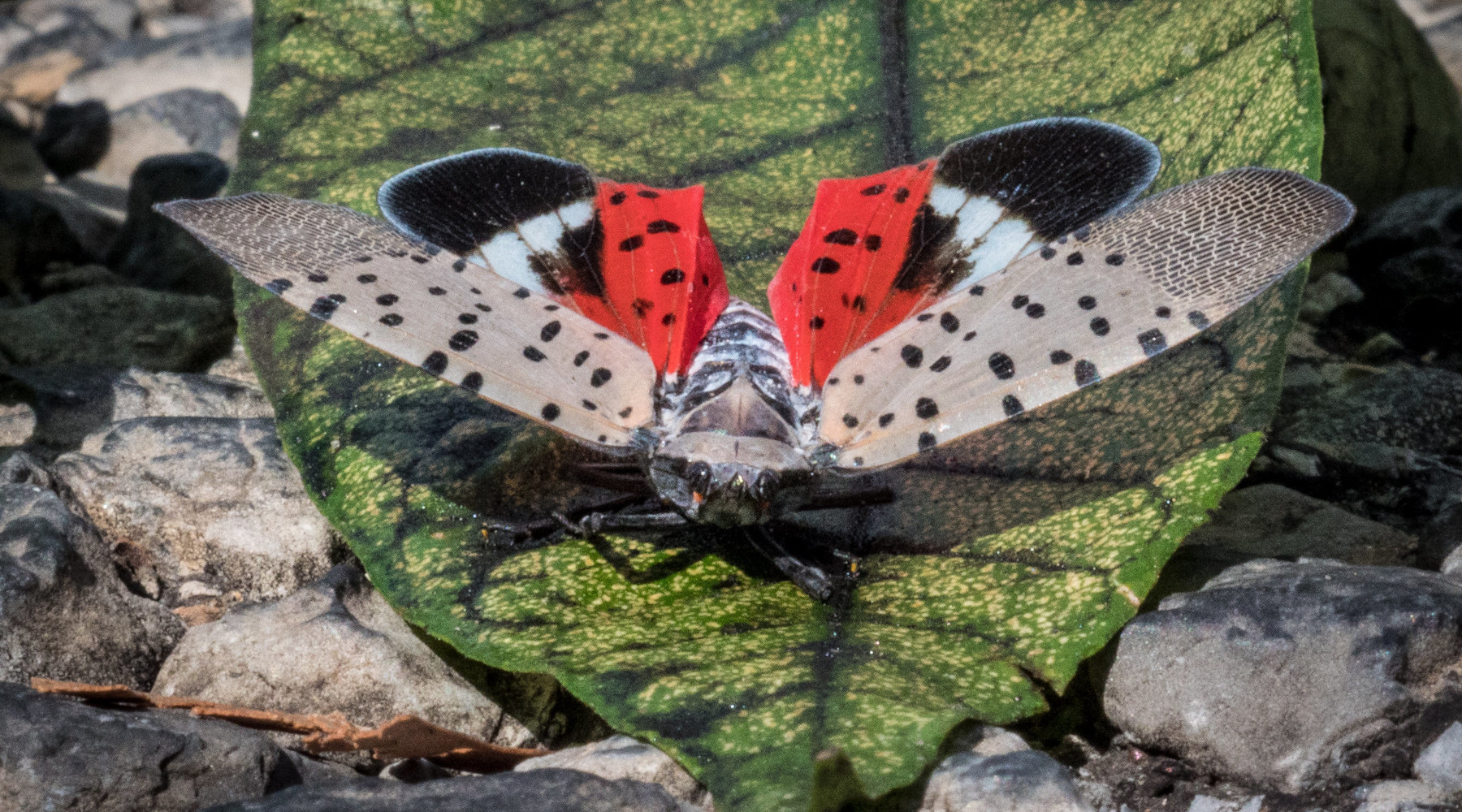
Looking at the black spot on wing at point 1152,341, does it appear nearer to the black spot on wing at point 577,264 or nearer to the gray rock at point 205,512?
the black spot on wing at point 577,264

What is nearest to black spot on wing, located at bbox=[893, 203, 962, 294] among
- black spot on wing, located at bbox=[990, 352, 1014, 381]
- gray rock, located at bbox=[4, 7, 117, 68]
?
black spot on wing, located at bbox=[990, 352, 1014, 381]

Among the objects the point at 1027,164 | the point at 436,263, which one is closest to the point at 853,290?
the point at 1027,164

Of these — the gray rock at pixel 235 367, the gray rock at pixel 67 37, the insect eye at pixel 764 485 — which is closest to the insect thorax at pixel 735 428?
the insect eye at pixel 764 485

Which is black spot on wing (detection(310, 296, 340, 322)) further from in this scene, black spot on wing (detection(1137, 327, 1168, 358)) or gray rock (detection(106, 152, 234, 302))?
gray rock (detection(106, 152, 234, 302))

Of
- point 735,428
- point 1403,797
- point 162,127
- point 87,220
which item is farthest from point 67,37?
point 1403,797

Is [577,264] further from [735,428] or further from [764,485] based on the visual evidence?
[764,485]
